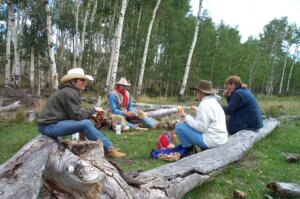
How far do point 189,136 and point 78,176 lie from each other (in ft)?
11.1

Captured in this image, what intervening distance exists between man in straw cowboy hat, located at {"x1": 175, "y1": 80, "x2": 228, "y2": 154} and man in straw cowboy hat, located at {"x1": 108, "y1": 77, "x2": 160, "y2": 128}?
3.62m

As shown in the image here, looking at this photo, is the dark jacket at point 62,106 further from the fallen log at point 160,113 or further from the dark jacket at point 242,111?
the fallen log at point 160,113

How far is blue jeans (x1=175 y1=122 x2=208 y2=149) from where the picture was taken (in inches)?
255

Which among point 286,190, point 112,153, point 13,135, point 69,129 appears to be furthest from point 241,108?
point 13,135

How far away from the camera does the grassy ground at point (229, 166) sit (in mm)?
5281

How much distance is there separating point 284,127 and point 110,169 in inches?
371

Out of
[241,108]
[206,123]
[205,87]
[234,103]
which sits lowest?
[206,123]

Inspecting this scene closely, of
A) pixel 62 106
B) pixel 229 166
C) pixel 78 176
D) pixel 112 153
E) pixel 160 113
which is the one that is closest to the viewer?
pixel 78 176

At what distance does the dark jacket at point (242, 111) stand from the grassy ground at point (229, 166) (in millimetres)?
542

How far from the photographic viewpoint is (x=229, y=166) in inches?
247

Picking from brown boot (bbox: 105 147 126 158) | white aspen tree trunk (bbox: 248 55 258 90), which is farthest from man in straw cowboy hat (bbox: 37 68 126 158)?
white aspen tree trunk (bbox: 248 55 258 90)

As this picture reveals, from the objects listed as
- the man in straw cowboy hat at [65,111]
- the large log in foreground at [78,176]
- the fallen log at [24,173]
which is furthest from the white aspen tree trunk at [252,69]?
the fallen log at [24,173]

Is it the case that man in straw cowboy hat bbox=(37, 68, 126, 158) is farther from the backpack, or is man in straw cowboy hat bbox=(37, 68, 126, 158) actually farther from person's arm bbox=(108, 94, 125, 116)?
person's arm bbox=(108, 94, 125, 116)

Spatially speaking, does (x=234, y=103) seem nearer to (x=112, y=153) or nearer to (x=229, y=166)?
(x=229, y=166)
